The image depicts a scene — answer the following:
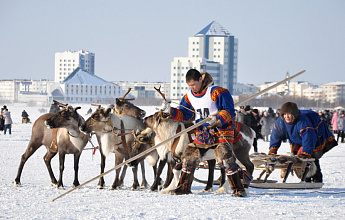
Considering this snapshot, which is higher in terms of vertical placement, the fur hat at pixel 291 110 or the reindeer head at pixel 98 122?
the fur hat at pixel 291 110

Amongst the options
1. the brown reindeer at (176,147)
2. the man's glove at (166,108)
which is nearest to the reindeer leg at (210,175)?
the brown reindeer at (176,147)

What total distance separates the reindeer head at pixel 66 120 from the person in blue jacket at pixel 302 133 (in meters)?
2.83

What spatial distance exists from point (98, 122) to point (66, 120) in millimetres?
586

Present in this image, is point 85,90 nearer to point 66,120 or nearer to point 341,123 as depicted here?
point 341,123

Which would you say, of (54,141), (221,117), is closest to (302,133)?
(221,117)

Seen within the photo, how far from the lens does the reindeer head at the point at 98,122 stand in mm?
7953

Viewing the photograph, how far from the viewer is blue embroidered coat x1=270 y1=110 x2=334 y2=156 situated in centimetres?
827

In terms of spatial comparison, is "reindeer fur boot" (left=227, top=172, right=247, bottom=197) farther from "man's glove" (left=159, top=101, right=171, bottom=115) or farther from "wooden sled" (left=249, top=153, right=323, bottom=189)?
"wooden sled" (left=249, top=153, right=323, bottom=189)

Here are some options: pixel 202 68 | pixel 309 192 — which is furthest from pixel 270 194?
pixel 202 68

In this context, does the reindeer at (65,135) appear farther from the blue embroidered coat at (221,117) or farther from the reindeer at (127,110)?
the blue embroidered coat at (221,117)

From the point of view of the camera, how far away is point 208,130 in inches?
268

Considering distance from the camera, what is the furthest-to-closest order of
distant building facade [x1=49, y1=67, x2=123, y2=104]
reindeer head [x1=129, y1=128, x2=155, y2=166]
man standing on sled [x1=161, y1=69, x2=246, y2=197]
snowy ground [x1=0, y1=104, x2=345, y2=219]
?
distant building facade [x1=49, y1=67, x2=123, y2=104]
reindeer head [x1=129, y1=128, x2=155, y2=166]
man standing on sled [x1=161, y1=69, x2=246, y2=197]
snowy ground [x1=0, y1=104, x2=345, y2=219]

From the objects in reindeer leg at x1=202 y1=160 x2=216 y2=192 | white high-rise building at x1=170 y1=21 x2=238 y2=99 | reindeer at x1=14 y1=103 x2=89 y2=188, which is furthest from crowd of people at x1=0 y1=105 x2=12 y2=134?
white high-rise building at x1=170 y1=21 x2=238 y2=99

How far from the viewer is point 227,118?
6.61m
